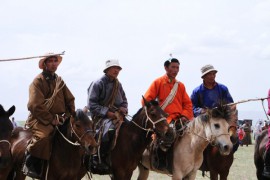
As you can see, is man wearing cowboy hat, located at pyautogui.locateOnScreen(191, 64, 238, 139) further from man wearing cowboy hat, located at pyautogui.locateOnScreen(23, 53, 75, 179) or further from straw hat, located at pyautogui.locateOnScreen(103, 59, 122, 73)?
man wearing cowboy hat, located at pyautogui.locateOnScreen(23, 53, 75, 179)

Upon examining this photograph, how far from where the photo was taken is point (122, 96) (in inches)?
458

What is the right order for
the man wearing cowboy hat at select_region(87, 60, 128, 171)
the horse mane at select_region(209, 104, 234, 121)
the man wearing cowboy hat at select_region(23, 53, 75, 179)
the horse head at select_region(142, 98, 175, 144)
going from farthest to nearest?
1. the man wearing cowboy hat at select_region(87, 60, 128, 171)
2. the horse mane at select_region(209, 104, 234, 121)
3. the horse head at select_region(142, 98, 175, 144)
4. the man wearing cowboy hat at select_region(23, 53, 75, 179)

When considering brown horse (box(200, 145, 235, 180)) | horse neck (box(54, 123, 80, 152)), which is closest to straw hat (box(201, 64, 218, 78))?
brown horse (box(200, 145, 235, 180))

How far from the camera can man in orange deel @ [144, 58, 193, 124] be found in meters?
11.7

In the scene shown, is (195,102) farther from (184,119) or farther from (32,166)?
(32,166)

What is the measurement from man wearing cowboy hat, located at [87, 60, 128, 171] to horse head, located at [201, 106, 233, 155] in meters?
1.76

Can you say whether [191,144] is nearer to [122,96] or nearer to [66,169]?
[122,96]

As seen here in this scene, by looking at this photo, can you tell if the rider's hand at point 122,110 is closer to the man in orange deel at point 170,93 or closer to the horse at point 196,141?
the man in orange deel at point 170,93

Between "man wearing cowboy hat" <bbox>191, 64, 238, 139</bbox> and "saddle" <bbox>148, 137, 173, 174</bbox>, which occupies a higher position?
"man wearing cowboy hat" <bbox>191, 64, 238, 139</bbox>

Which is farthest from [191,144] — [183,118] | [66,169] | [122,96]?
[66,169]

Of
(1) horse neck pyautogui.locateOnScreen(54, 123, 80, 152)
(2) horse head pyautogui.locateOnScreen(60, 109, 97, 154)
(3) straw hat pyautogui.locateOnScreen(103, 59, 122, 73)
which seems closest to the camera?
(2) horse head pyautogui.locateOnScreen(60, 109, 97, 154)

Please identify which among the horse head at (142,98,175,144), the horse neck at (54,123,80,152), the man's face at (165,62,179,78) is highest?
the man's face at (165,62,179,78)

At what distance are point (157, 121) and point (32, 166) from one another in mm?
2516

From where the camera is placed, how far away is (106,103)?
11.2 meters
